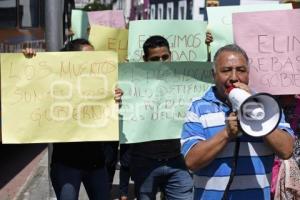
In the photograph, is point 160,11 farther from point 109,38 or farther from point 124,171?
point 124,171

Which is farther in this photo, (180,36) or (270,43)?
(180,36)

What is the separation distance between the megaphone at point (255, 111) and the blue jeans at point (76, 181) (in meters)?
1.64

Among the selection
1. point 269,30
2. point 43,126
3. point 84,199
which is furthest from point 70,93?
point 84,199

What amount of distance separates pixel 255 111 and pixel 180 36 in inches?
100

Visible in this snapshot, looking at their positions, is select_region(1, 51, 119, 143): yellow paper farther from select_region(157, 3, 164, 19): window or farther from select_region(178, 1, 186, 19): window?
select_region(157, 3, 164, 19): window

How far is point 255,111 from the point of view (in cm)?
272

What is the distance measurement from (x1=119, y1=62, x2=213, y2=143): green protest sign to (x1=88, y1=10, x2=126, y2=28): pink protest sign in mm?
2809

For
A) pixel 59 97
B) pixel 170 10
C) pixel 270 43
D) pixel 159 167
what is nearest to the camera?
pixel 59 97

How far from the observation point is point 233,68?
9.86 feet

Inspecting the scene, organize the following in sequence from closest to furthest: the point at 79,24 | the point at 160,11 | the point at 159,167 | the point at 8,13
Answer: the point at 159,167 → the point at 79,24 → the point at 8,13 → the point at 160,11

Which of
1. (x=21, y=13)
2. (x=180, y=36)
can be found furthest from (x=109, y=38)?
(x=21, y=13)

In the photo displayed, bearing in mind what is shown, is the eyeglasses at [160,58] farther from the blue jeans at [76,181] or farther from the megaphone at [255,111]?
the megaphone at [255,111]

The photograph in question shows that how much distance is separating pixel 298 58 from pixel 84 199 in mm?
3134

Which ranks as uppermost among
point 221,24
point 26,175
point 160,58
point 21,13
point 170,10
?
point 170,10
